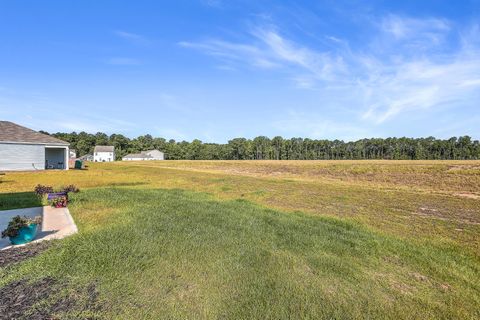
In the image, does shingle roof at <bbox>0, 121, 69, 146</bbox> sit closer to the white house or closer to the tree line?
the white house

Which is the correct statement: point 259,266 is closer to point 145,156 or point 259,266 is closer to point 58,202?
point 58,202

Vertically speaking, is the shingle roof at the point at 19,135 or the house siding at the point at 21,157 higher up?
the shingle roof at the point at 19,135

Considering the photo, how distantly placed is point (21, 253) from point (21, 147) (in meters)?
29.5

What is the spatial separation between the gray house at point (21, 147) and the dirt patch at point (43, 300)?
30.6m

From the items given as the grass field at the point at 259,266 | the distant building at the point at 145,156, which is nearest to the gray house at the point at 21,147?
the grass field at the point at 259,266

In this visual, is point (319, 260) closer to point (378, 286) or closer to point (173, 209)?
point (378, 286)

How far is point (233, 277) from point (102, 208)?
23.6 ft

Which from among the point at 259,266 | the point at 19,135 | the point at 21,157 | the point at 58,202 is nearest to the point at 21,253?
the point at 259,266

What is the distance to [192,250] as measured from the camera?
5762 millimetres

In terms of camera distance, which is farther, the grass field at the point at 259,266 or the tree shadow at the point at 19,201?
the tree shadow at the point at 19,201

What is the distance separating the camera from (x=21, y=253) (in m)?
5.34

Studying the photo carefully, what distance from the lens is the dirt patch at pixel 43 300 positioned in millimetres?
3377

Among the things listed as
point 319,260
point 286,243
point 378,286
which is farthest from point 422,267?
point 286,243

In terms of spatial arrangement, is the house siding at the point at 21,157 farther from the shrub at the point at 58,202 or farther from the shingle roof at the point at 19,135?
the shrub at the point at 58,202
